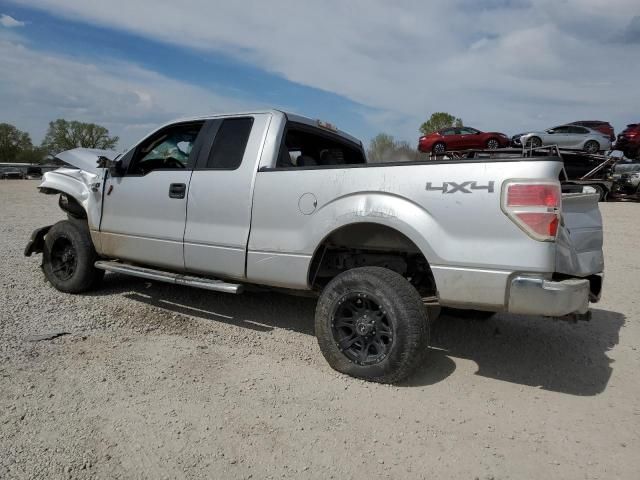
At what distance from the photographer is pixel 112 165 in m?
5.09

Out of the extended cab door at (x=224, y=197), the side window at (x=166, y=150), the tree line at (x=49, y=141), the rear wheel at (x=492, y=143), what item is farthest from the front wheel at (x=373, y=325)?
the tree line at (x=49, y=141)

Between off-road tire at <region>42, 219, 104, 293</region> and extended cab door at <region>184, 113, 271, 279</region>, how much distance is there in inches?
62.9

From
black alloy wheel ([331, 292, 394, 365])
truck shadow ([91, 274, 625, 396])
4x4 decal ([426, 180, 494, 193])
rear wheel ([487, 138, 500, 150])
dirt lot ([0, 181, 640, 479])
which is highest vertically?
rear wheel ([487, 138, 500, 150])

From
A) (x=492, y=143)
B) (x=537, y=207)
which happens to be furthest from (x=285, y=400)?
(x=492, y=143)

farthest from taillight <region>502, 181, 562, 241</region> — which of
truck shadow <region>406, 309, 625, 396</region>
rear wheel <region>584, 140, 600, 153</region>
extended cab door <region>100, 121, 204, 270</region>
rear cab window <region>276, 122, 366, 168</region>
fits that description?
rear wheel <region>584, 140, 600, 153</region>

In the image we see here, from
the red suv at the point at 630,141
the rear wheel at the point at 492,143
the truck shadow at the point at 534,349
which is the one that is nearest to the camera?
the truck shadow at the point at 534,349

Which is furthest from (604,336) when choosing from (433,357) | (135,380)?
(135,380)

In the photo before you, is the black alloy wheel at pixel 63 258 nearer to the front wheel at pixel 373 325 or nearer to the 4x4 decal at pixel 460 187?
the front wheel at pixel 373 325

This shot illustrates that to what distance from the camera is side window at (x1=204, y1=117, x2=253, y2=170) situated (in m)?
4.36

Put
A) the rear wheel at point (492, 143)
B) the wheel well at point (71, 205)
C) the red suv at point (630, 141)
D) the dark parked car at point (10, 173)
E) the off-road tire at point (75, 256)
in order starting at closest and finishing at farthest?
the off-road tire at point (75, 256) < the wheel well at point (71, 205) < the rear wheel at point (492, 143) < the red suv at point (630, 141) < the dark parked car at point (10, 173)

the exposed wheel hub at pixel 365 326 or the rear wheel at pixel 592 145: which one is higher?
the rear wheel at pixel 592 145

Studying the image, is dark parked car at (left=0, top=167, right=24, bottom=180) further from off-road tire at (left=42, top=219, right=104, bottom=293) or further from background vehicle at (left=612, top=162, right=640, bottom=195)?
background vehicle at (left=612, top=162, right=640, bottom=195)

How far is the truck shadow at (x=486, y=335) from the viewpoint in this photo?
3.78 metres

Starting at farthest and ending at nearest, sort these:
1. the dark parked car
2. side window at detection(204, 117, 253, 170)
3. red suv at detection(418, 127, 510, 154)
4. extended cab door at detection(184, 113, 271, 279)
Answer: the dark parked car → red suv at detection(418, 127, 510, 154) → side window at detection(204, 117, 253, 170) → extended cab door at detection(184, 113, 271, 279)
